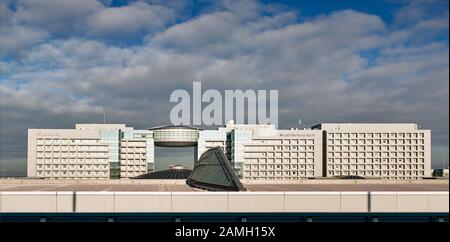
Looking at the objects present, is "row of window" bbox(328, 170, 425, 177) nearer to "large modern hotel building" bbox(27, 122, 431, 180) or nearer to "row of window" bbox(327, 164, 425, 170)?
"large modern hotel building" bbox(27, 122, 431, 180)

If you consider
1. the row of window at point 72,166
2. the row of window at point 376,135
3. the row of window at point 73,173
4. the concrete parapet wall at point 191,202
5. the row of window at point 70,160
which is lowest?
the row of window at point 73,173

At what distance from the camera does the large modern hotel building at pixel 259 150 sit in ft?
530

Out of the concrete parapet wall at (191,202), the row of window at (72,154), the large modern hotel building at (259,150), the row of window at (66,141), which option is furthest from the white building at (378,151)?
the concrete parapet wall at (191,202)

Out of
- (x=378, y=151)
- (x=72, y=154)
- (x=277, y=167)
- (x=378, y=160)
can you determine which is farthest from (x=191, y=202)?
(x=378, y=160)

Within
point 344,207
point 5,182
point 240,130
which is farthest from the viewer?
point 240,130

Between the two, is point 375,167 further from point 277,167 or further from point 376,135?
point 277,167

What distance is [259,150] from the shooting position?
16062 centimetres

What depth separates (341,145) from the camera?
16450cm

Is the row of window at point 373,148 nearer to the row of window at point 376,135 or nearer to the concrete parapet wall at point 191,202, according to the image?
the row of window at point 376,135

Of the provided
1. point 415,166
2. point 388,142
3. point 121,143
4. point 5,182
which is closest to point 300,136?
point 388,142

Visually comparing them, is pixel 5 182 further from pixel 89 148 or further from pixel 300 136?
pixel 300 136
